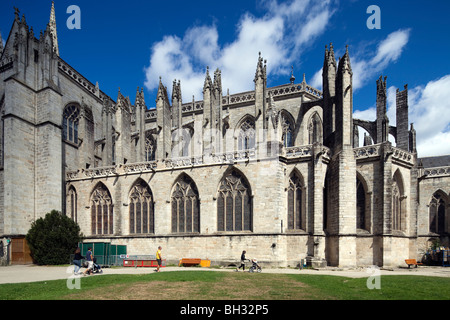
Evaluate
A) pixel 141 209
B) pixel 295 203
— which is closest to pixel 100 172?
pixel 141 209

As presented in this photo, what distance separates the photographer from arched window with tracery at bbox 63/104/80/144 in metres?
29.6

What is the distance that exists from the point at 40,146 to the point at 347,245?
20896 mm

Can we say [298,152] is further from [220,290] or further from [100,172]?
[100,172]

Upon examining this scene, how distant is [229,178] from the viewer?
21969 mm

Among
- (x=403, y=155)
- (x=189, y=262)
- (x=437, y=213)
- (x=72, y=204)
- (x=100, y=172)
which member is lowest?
(x=189, y=262)

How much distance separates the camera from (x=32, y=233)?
73.5 feet

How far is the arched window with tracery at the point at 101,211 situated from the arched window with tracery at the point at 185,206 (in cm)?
494

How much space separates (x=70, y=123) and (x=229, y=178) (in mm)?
16261

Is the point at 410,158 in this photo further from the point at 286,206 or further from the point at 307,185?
the point at 286,206

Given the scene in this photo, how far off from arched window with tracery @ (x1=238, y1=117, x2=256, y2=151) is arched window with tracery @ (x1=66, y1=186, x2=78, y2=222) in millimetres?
13498

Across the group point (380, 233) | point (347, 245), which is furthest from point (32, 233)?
point (380, 233)

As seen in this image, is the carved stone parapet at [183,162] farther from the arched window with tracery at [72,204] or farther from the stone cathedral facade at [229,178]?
the arched window with tracery at [72,204]

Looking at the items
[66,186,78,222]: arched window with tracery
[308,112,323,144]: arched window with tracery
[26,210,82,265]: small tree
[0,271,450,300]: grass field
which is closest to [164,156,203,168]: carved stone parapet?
[26,210,82,265]: small tree

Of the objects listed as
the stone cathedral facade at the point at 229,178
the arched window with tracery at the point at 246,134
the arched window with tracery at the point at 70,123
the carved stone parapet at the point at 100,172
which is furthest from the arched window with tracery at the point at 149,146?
the arched window with tracery at the point at 246,134
